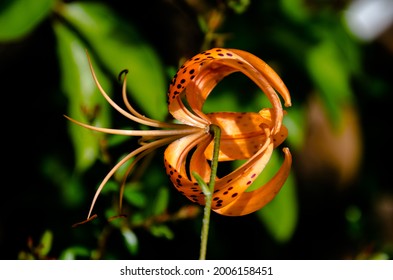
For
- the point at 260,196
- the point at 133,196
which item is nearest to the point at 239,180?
the point at 260,196

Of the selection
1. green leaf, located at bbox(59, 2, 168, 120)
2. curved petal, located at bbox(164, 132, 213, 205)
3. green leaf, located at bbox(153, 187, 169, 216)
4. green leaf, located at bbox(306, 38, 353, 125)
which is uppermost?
green leaf, located at bbox(306, 38, 353, 125)

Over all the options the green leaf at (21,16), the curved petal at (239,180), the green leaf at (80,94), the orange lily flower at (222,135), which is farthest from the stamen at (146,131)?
the green leaf at (21,16)

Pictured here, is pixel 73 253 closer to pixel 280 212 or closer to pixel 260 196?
pixel 260 196

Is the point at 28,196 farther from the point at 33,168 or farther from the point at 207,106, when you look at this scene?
the point at 207,106

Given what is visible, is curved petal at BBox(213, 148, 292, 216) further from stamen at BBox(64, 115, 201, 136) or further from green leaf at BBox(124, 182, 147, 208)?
green leaf at BBox(124, 182, 147, 208)

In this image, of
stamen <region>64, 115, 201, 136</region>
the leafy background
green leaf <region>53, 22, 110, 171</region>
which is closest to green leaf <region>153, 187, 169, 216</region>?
the leafy background
